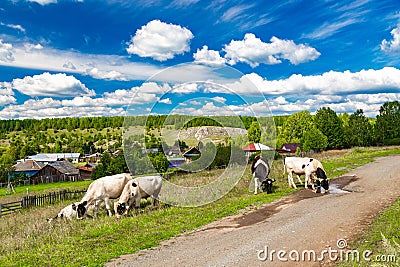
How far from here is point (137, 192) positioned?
15.2 metres

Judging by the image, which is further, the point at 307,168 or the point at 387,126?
the point at 387,126

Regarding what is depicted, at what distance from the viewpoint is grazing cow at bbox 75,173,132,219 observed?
15.0 m

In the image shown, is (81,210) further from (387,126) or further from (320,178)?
(387,126)

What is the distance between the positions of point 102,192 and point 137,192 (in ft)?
5.64

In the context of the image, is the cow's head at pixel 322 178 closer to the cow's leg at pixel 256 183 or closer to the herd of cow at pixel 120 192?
the herd of cow at pixel 120 192

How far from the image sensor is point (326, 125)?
6525 cm

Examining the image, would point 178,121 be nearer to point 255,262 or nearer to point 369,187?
point 255,262

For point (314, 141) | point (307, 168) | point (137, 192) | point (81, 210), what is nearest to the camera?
point (81, 210)

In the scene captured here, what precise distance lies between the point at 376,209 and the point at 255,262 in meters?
6.76

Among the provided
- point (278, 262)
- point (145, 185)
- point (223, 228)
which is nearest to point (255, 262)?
point (278, 262)

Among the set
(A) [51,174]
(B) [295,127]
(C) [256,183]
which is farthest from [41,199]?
(B) [295,127]

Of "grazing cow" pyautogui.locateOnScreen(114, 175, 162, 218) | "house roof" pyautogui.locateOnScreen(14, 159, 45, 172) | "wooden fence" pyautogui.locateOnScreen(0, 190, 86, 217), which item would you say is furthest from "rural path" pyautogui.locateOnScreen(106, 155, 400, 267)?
"house roof" pyautogui.locateOnScreen(14, 159, 45, 172)

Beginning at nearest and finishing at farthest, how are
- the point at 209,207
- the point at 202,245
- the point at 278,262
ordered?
the point at 278,262, the point at 202,245, the point at 209,207

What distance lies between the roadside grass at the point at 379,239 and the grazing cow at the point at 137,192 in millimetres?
9459
